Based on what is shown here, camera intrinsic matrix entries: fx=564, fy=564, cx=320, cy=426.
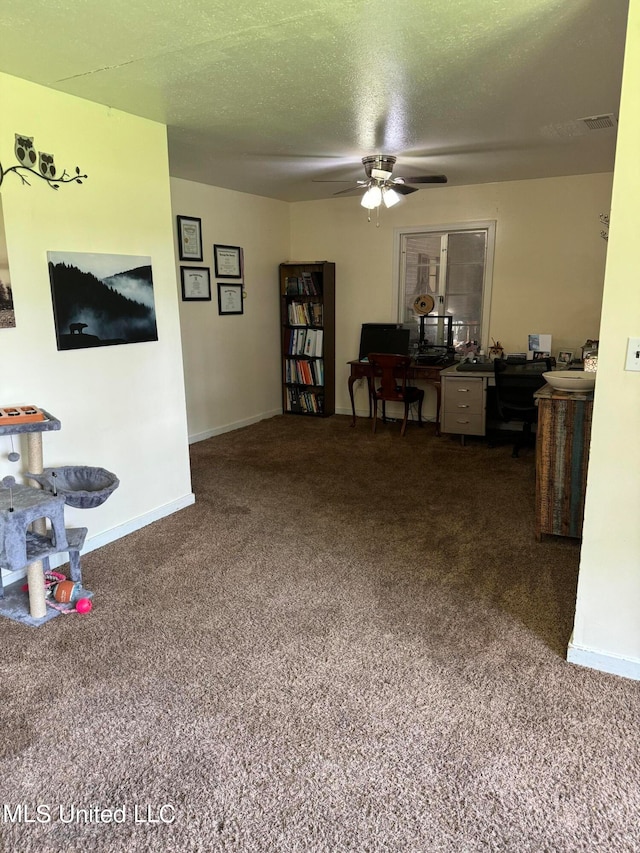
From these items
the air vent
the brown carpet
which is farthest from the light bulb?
the brown carpet

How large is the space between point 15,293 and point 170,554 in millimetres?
1518

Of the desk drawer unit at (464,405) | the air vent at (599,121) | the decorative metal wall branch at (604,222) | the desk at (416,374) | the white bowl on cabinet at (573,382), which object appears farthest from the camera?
the desk at (416,374)

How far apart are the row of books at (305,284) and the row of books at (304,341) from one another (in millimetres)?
402

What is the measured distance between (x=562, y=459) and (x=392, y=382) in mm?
2541

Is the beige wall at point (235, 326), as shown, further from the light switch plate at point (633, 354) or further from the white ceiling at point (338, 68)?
the light switch plate at point (633, 354)

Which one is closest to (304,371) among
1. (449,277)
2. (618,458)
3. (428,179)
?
(449,277)

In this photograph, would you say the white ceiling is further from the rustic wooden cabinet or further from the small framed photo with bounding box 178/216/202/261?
the rustic wooden cabinet

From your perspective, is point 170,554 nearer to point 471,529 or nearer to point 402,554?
point 402,554

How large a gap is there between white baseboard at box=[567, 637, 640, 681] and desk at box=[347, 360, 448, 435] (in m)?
3.30

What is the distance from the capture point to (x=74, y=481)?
2.89 meters

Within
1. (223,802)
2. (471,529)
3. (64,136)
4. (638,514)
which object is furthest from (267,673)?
(64,136)

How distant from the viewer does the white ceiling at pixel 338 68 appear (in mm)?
1974

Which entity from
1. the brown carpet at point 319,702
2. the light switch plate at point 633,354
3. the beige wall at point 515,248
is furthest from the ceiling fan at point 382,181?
the light switch plate at point 633,354

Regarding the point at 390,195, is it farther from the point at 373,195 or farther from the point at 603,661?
the point at 603,661
